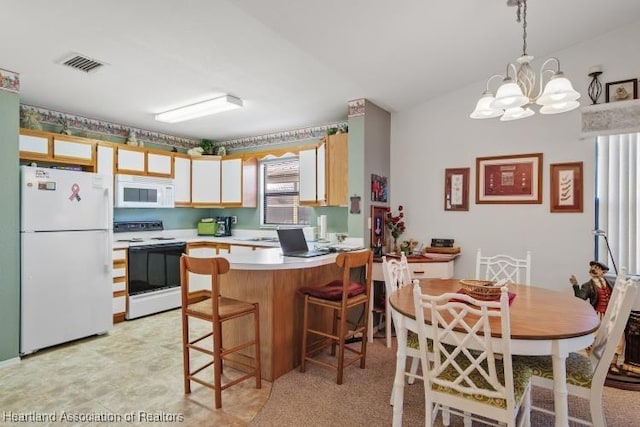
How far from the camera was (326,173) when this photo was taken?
4.13m

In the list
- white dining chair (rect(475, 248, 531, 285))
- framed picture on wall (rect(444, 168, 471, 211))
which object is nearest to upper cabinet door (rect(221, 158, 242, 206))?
framed picture on wall (rect(444, 168, 471, 211))

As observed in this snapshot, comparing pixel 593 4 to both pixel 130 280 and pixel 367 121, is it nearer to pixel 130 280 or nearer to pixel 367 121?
pixel 367 121

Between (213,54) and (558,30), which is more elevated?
(558,30)

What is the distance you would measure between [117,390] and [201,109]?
2.80 m

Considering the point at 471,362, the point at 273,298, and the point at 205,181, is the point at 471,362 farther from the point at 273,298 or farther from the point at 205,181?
the point at 205,181

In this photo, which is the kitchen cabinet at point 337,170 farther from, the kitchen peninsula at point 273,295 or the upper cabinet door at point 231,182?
the upper cabinet door at point 231,182

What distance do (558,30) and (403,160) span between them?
1.84 meters

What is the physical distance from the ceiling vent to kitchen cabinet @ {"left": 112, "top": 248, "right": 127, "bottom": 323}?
6.58 feet

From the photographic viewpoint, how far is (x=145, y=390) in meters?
2.53

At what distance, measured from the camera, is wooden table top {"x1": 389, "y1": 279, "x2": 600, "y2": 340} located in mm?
1587

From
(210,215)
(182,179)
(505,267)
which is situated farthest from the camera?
(210,215)

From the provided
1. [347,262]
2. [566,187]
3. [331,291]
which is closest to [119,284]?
[331,291]

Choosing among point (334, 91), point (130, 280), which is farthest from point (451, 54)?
point (130, 280)

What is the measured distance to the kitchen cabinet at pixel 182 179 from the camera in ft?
16.6
